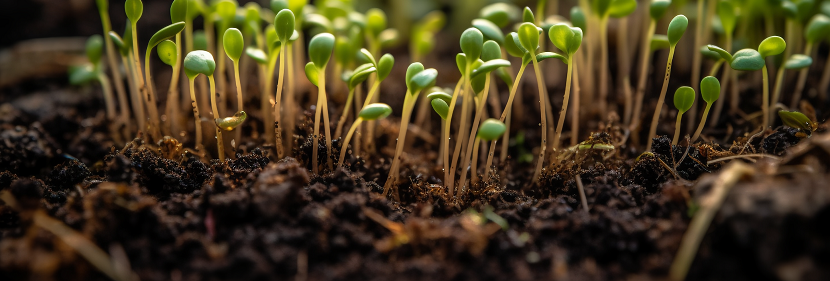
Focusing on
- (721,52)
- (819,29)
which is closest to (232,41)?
(721,52)

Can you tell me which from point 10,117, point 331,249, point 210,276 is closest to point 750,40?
point 331,249

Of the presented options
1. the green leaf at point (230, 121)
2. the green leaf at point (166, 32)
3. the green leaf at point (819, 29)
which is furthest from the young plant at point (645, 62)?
the green leaf at point (166, 32)

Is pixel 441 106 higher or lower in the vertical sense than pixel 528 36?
lower

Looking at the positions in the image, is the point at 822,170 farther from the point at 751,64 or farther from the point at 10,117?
the point at 10,117

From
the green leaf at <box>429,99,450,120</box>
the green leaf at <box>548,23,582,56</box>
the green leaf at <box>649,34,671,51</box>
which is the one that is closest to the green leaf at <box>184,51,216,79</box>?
the green leaf at <box>429,99,450,120</box>

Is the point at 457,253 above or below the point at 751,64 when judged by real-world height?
below

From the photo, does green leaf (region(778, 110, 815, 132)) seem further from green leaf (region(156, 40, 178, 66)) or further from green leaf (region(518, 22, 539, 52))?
green leaf (region(156, 40, 178, 66))

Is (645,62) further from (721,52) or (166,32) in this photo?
(166,32)

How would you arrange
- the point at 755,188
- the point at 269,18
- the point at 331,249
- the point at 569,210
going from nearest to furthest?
the point at 755,188, the point at 331,249, the point at 569,210, the point at 269,18
